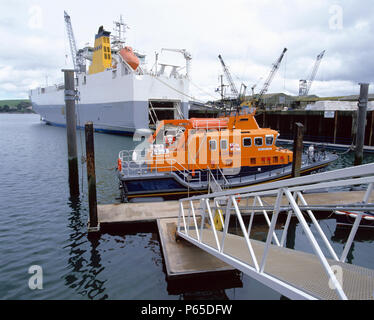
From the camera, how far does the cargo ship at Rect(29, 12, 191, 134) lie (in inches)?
1527

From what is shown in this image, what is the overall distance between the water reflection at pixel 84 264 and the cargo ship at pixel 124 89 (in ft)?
89.9

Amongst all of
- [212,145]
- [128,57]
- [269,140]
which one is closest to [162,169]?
[212,145]

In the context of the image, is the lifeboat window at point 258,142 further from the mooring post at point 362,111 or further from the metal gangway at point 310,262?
the metal gangway at point 310,262

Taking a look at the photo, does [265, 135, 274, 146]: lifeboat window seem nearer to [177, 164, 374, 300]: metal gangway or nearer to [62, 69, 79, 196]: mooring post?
[177, 164, 374, 300]: metal gangway

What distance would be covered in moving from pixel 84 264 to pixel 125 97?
3390cm

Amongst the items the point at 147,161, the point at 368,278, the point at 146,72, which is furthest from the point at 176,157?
the point at 146,72

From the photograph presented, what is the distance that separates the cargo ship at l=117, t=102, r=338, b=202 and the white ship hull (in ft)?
82.9

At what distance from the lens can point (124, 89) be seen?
129ft

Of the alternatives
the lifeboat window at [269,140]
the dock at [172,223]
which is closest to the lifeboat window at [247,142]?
the lifeboat window at [269,140]

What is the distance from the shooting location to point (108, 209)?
1116cm

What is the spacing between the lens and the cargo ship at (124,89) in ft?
127

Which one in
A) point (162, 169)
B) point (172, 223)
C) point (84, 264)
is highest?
point (162, 169)

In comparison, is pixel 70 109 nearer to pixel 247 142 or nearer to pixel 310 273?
pixel 247 142

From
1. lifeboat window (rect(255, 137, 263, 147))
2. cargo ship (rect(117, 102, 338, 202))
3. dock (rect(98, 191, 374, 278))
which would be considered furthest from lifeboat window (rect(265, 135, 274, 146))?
dock (rect(98, 191, 374, 278))
